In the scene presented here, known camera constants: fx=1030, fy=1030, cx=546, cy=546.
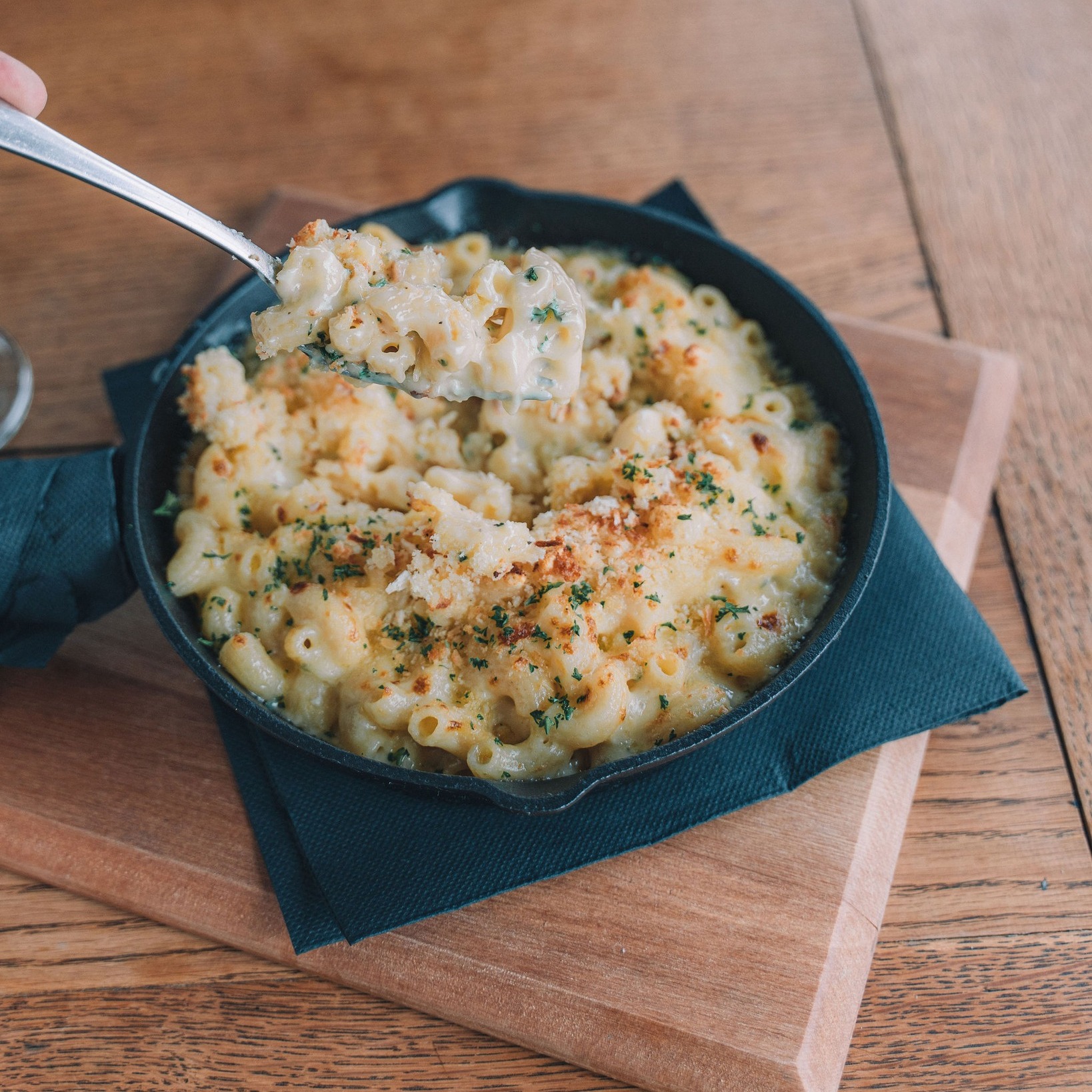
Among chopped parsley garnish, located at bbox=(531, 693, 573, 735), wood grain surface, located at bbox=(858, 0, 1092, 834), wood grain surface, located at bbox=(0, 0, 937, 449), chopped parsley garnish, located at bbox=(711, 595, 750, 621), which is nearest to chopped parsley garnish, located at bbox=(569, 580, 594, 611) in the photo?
chopped parsley garnish, located at bbox=(531, 693, 573, 735)

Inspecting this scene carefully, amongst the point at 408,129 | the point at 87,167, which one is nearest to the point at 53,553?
the point at 87,167

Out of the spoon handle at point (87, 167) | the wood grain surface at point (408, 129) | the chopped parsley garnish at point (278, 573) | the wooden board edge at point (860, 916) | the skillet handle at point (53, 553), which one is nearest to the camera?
the spoon handle at point (87, 167)

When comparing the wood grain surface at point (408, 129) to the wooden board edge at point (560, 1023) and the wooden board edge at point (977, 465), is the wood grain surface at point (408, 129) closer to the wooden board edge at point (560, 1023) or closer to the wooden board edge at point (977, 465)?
the wooden board edge at point (977, 465)

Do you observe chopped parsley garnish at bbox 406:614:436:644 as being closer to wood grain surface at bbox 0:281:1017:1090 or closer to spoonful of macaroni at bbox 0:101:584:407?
spoonful of macaroni at bbox 0:101:584:407

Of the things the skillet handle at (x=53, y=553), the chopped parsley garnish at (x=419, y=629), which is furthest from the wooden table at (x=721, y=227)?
the chopped parsley garnish at (x=419, y=629)

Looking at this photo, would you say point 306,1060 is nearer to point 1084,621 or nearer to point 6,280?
point 1084,621
